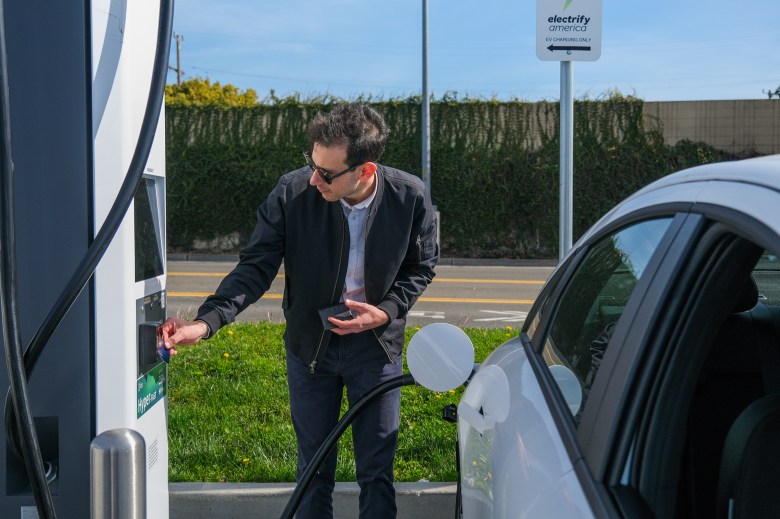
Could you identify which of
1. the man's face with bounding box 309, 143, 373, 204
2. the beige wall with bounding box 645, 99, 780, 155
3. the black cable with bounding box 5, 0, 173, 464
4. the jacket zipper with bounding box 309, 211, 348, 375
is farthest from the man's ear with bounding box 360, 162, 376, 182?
the beige wall with bounding box 645, 99, 780, 155

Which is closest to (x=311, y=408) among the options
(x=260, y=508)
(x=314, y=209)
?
(x=314, y=209)

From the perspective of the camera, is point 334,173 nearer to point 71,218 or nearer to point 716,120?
point 71,218

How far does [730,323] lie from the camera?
196cm

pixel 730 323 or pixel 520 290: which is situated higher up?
pixel 730 323

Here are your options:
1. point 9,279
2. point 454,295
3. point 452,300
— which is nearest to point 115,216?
point 9,279

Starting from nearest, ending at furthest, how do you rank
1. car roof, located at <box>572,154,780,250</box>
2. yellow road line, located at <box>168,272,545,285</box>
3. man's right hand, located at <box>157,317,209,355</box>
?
car roof, located at <box>572,154,780,250</box> < man's right hand, located at <box>157,317,209,355</box> < yellow road line, located at <box>168,272,545,285</box>

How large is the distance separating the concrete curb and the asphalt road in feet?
18.8

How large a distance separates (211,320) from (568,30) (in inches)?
88.7

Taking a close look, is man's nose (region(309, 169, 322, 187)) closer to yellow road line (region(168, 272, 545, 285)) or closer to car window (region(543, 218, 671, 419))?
car window (region(543, 218, 671, 419))

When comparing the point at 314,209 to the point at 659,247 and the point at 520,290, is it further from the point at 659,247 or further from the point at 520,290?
the point at 520,290

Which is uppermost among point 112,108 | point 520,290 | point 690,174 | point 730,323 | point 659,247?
point 112,108

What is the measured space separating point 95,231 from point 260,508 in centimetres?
204

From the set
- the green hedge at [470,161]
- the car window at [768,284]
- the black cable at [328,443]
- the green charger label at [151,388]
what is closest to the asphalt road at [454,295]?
the green hedge at [470,161]

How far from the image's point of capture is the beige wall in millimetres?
18766
